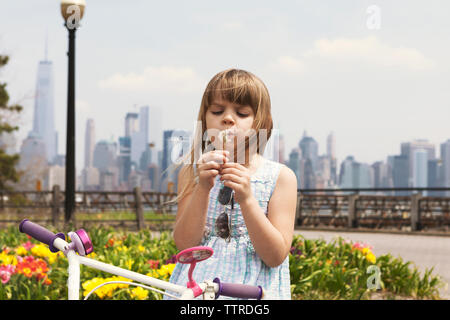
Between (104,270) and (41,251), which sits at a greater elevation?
(104,270)

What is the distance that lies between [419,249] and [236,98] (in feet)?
33.5

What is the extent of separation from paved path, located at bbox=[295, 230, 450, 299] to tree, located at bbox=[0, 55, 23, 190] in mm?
12906

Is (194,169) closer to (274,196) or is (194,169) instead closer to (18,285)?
(274,196)

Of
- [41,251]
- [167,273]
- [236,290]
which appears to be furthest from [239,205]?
[41,251]

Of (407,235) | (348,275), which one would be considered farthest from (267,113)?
(407,235)

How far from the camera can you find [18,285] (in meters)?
4.60

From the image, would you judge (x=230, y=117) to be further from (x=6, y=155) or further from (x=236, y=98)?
(x=6, y=155)

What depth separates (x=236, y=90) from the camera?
1673mm

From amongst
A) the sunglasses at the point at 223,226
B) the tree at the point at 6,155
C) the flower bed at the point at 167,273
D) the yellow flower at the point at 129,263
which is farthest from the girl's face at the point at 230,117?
the tree at the point at 6,155

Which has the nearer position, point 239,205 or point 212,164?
point 212,164

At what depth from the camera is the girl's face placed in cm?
163

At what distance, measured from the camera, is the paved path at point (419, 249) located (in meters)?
8.17

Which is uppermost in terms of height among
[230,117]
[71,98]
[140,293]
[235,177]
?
[71,98]

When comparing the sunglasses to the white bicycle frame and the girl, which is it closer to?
the girl
